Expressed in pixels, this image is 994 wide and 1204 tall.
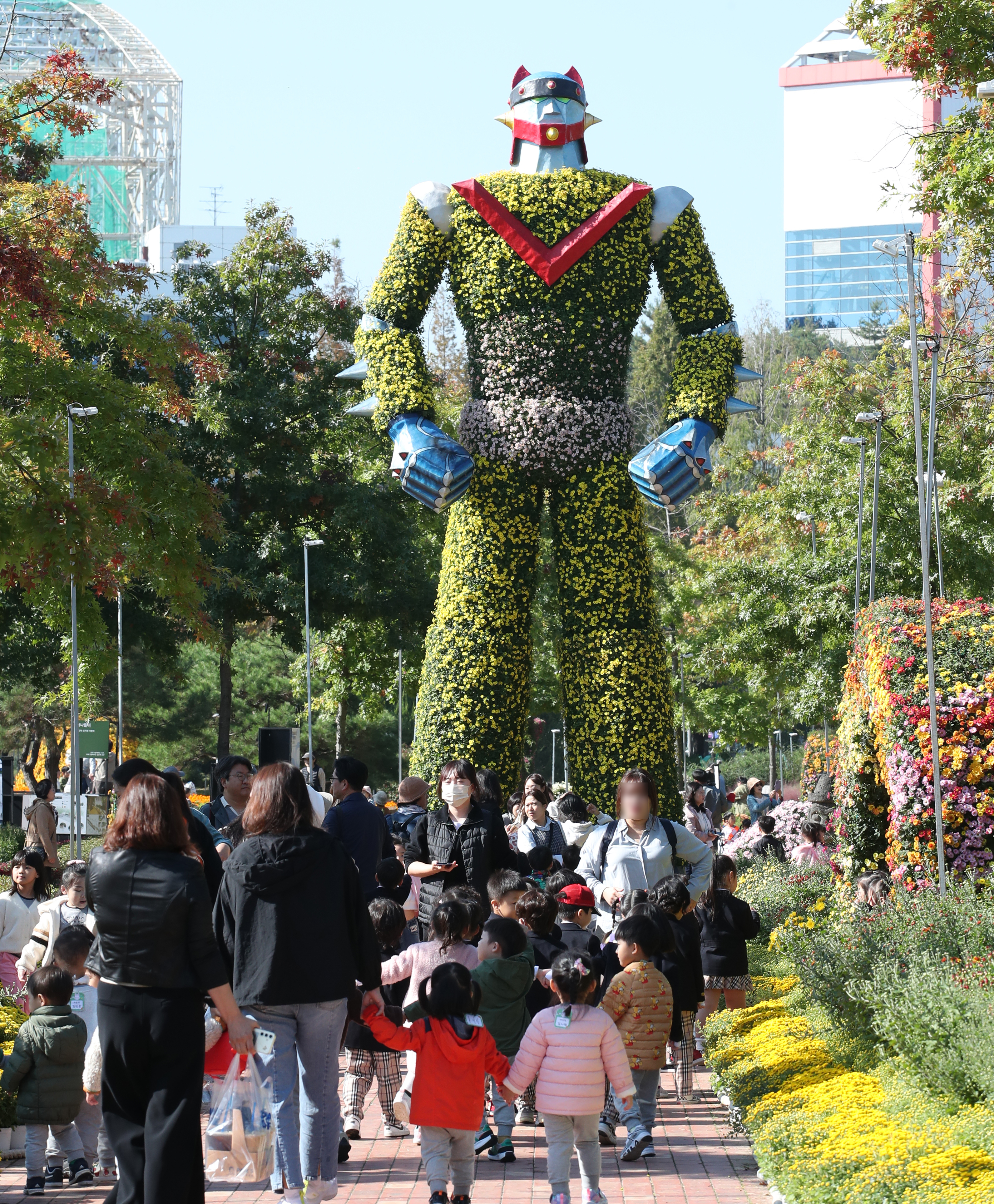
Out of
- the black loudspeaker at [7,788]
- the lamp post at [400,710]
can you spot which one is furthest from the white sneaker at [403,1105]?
the black loudspeaker at [7,788]

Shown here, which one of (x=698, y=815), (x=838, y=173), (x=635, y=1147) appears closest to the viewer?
(x=635, y=1147)

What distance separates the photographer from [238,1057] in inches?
191

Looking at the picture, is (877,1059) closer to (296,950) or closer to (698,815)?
(296,950)

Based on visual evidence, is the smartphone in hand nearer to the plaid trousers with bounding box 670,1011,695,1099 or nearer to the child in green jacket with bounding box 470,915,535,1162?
the child in green jacket with bounding box 470,915,535,1162

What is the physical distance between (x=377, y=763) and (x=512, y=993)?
102 ft

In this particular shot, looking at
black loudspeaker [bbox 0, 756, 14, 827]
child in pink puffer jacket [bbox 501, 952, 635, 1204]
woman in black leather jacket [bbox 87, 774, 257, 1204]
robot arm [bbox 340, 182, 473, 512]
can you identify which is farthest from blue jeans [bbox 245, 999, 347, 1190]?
black loudspeaker [bbox 0, 756, 14, 827]

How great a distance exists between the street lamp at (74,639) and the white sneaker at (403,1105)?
514cm

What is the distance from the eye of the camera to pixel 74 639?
13633 millimetres

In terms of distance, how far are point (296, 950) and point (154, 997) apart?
57cm

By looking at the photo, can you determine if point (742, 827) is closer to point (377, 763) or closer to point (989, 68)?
point (989, 68)

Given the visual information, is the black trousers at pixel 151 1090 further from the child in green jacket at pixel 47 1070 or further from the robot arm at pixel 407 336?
the robot arm at pixel 407 336

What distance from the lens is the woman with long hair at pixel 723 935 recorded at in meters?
8.63

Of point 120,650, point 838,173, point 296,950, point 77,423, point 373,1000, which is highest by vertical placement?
point 838,173

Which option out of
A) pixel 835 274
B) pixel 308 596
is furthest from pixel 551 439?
Answer: pixel 835 274
